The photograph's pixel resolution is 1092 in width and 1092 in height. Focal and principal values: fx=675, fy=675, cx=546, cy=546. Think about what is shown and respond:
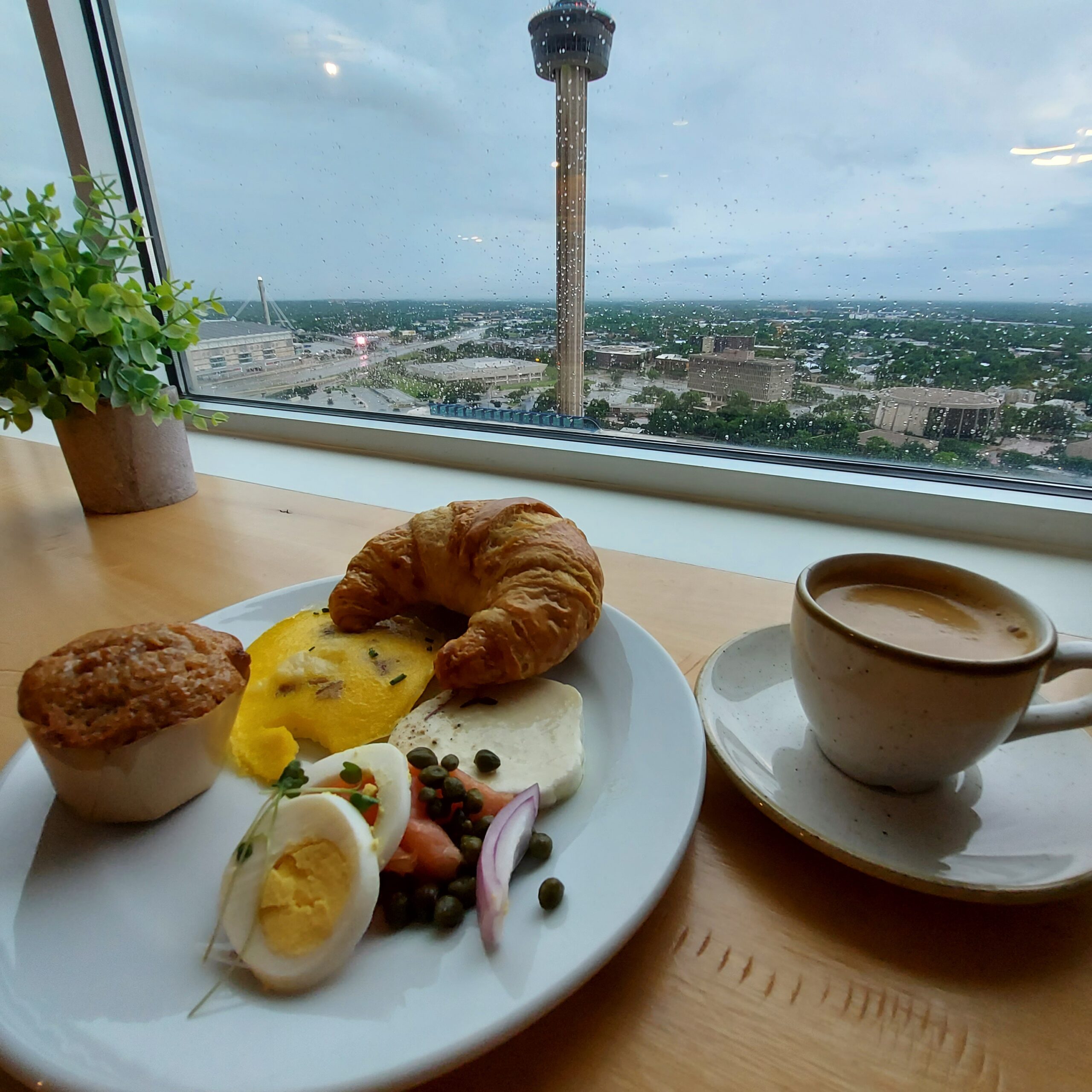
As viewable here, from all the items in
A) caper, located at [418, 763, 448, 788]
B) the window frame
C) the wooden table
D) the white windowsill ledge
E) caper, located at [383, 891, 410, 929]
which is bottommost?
the white windowsill ledge

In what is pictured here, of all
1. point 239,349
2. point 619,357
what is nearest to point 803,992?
point 619,357

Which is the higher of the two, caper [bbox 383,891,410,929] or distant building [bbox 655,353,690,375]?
distant building [bbox 655,353,690,375]

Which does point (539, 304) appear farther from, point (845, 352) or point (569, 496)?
point (845, 352)

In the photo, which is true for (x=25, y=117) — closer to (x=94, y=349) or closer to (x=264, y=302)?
(x=264, y=302)

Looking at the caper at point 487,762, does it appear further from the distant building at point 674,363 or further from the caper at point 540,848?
the distant building at point 674,363

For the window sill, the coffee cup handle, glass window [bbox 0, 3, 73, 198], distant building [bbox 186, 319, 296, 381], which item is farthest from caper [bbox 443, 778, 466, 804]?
glass window [bbox 0, 3, 73, 198]

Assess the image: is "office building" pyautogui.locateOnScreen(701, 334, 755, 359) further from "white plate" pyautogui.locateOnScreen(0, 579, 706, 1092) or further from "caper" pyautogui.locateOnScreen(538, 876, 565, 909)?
"caper" pyautogui.locateOnScreen(538, 876, 565, 909)
